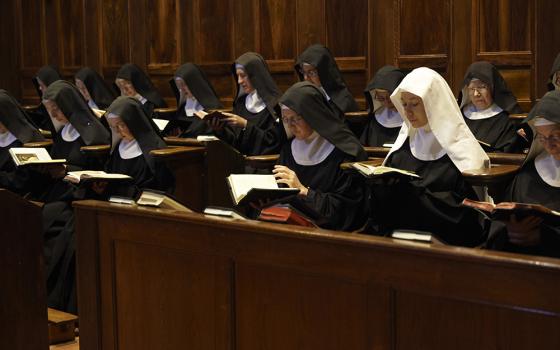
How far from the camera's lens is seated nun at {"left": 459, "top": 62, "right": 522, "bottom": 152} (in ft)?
20.0

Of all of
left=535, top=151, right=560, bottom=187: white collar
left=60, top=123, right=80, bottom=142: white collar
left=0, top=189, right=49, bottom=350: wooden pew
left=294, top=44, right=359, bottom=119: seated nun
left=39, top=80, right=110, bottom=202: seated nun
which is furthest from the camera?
left=294, top=44, right=359, bottom=119: seated nun

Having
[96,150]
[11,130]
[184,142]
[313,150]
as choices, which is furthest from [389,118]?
[11,130]

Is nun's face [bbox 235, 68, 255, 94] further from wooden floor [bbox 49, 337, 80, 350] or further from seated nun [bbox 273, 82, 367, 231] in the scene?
wooden floor [bbox 49, 337, 80, 350]

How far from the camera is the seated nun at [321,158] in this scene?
179 inches

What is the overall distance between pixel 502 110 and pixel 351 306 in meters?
3.66

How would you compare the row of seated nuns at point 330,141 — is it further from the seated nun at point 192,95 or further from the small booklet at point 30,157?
the small booklet at point 30,157

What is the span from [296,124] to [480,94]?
6.38 feet

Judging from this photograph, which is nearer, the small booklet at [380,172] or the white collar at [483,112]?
the small booklet at [380,172]

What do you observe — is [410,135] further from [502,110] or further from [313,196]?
[502,110]

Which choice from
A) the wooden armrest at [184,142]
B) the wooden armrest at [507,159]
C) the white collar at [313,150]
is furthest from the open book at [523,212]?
the wooden armrest at [184,142]

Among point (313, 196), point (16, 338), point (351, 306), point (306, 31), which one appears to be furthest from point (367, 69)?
point (351, 306)

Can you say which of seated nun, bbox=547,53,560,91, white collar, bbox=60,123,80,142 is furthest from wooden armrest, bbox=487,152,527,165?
white collar, bbox=60,123,80,142

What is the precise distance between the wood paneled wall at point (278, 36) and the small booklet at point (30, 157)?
2.65 meters

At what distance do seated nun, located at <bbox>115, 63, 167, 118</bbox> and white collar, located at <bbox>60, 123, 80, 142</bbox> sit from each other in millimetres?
1959
